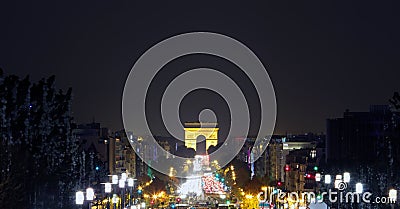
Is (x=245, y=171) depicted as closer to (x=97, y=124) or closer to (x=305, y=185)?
(x=97, y=124)

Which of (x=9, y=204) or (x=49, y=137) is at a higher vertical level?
(x=49, y=137)

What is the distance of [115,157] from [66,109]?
195 feet

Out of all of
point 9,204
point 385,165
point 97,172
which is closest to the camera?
point 9,204

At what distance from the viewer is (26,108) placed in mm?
40969

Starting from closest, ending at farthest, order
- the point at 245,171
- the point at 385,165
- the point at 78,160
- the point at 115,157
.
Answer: the point at 385,165, the point at 78,160, the point at 115,157, the point at 245,171

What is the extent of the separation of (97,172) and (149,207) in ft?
94.9

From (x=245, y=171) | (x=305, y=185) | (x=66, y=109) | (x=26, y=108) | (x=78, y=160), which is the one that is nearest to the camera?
(x=26, y=108)

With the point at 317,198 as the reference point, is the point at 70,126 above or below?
above

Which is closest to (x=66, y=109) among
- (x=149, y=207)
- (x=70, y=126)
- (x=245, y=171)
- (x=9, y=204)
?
(x=70, y=126)

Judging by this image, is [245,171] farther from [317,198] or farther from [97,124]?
[317,198]

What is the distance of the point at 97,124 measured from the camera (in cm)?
10944

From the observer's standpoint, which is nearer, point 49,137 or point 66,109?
point 49,137

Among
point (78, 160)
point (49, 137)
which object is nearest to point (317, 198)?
point (78, 160)

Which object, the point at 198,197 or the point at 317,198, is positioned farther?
the point at 198,197
